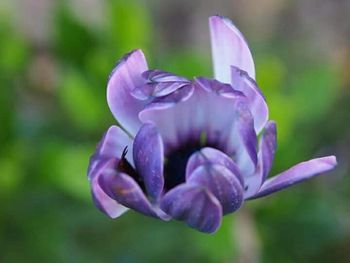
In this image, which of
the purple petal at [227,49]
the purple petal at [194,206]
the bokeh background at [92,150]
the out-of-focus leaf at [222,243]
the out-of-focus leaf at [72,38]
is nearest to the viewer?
the purple petal at [194,206]

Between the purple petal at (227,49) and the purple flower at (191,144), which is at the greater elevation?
the purple petal at (227,49)

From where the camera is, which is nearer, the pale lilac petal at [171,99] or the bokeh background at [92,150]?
the pale lilac petal at [171,99]

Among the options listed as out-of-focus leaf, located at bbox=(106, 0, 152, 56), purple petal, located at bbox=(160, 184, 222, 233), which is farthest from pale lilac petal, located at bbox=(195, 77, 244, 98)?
out-of-focus leaf, located at bbox=(106, 0, 152, 56)

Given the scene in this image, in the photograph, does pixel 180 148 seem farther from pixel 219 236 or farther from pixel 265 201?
pixel 265 201

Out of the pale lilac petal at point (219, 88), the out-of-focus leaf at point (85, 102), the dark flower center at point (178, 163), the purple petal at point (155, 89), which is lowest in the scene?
the out-of-focus leaf at point (85, 102)

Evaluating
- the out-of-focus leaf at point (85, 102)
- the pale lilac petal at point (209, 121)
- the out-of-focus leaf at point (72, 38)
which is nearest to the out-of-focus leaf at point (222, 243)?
the out-of-focus leaf at point (85, 102)

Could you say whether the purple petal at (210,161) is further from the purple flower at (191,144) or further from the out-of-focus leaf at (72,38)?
the out-of-focus leaf at (72,38)

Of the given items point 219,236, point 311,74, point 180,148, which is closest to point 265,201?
point 219,236
